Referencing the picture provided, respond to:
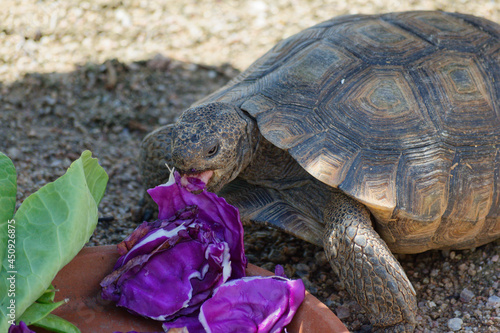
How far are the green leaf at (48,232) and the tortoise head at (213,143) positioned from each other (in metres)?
0.53

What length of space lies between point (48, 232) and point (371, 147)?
148 centimetres

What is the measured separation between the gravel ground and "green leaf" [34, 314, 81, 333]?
1.19 m

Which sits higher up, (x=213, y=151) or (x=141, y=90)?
→ (x=213, y=151)

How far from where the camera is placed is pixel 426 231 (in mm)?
2615

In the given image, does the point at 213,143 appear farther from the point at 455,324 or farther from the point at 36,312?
the point at 455,324

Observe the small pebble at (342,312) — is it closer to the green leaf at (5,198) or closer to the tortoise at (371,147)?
the tortoise at (371,147)

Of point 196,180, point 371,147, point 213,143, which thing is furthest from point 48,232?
point 371,147

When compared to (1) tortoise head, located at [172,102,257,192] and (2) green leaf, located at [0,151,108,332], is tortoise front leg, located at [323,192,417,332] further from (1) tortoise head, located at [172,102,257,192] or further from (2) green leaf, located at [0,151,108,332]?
(2) green leaf, located at [0,151,108,332]


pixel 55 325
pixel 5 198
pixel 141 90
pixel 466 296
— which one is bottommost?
pixel 466 296

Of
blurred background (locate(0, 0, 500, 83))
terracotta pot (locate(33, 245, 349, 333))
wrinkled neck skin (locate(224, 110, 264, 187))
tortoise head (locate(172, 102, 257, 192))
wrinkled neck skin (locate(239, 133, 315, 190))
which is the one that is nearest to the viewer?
terracotta pot (locate(33, 245, 349, 333))

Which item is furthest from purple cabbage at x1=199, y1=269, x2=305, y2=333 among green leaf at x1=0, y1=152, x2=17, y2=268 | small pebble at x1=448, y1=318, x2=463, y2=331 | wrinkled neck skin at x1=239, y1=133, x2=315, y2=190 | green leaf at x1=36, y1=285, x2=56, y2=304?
small pebble at x1=448, y1=318, x2=463, y2=331

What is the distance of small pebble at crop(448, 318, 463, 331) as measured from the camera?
253 centimetres

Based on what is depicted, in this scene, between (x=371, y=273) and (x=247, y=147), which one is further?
(x=247, y=147)

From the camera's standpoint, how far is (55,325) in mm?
1820
